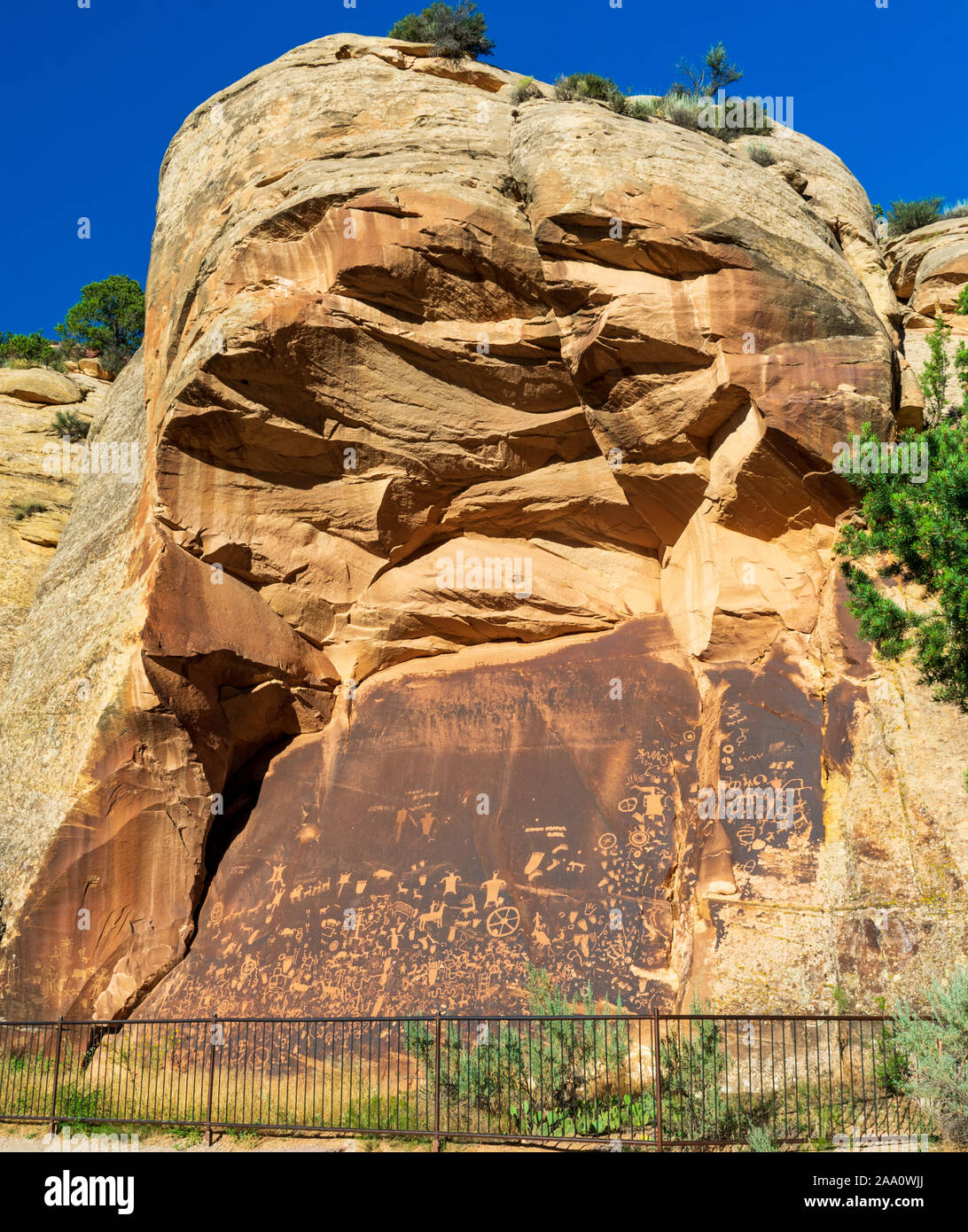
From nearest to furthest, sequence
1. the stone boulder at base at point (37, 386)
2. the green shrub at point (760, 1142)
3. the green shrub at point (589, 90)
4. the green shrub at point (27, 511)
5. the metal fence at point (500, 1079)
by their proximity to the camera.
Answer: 1. the green shrub at point (760, 1142)
2. the metal fence at point (500, 1079)
3. the green shrub at point (589, 90)
4. the green shrub at point (27, 511)
5. the stone boulder at base at point (37, 386)

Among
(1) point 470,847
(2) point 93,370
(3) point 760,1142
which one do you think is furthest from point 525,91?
(2) point 93,370

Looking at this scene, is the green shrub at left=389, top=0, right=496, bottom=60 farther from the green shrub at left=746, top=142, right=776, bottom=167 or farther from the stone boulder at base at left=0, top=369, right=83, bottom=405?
the stone boulder at base at left=0, top=369, right=83, bottom=405

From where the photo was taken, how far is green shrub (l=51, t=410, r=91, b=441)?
2366cm

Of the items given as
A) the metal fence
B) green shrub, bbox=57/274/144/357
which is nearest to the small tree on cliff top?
green shrub, bbox=57/274/144/357

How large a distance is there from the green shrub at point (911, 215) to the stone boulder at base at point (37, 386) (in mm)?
18434

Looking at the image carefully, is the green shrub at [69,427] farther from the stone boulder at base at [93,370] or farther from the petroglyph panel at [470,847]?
the petroglyph panel at [470,847]

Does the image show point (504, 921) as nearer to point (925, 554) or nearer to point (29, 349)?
point (925, 554)

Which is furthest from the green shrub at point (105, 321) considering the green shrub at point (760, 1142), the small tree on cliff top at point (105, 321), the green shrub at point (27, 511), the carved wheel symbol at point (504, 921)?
the green shrub at point (760, 1142)

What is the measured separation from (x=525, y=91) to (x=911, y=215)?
9296mm

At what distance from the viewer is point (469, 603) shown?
48.4ft

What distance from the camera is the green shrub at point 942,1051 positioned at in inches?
330

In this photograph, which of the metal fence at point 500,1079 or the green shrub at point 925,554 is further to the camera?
the green shrub at point 925,554

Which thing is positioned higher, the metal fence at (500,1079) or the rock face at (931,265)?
the rock face at (931,265)

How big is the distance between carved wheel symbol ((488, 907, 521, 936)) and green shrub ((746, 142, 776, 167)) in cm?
1130
